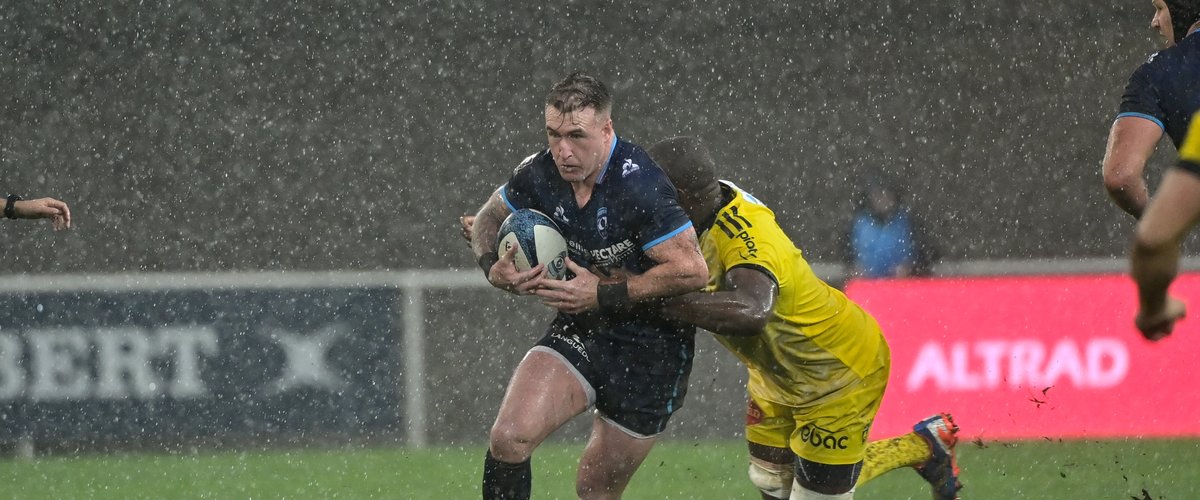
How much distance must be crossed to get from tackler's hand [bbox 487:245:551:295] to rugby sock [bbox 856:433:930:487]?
1.81 meters

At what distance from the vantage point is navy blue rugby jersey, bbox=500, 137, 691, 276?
5.05 meters

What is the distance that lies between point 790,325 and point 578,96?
4.00ft

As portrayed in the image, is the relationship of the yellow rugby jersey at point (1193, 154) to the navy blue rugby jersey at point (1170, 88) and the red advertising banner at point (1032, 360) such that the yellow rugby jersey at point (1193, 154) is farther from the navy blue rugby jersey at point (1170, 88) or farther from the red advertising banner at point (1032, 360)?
the red advertising banner at point (1032, 360)

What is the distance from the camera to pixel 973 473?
8188mm

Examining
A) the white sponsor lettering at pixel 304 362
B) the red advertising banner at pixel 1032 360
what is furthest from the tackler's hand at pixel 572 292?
the white sponsor lettering at pixel 304 362

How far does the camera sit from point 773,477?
231 inches

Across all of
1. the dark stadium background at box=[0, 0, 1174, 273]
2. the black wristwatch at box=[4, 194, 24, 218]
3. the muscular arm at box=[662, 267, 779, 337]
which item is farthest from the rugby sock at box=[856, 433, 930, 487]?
the dark stadium background at box=[0, 0, 1174, 273]

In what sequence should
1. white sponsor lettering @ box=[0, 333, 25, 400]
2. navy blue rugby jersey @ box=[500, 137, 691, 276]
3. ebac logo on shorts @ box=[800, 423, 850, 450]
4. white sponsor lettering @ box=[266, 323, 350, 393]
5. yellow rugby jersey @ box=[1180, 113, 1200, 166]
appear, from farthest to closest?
white sponsor lettering @ box=[266, 323, 350, 393] < white sponsor lettering @ box=[0, 333, 25, 400] < ebac logo on shorts @ box=[800, 423, 850, 450] < navy blue rugby jersey @ box=[500, 137, 691, 276] < yellow rugby jersey @ box=[1180, 113, 1200, 166]

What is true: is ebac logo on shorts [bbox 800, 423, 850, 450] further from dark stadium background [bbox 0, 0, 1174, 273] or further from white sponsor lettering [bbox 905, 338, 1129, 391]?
dark stadium background [bbox 0, 0, 1174, 273]

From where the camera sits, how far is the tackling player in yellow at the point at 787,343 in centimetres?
533

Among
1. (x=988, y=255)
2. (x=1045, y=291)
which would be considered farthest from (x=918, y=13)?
Result: (x=1045, y=291)

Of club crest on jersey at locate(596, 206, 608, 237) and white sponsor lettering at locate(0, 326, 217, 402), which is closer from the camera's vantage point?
club crest on jersey at locate(596, 206, 608, 237)

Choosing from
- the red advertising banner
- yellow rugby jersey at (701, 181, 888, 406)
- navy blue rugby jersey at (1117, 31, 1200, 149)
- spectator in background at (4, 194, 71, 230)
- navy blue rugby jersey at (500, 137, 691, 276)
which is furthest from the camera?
the red advertising banner

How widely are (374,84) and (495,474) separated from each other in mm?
12832
